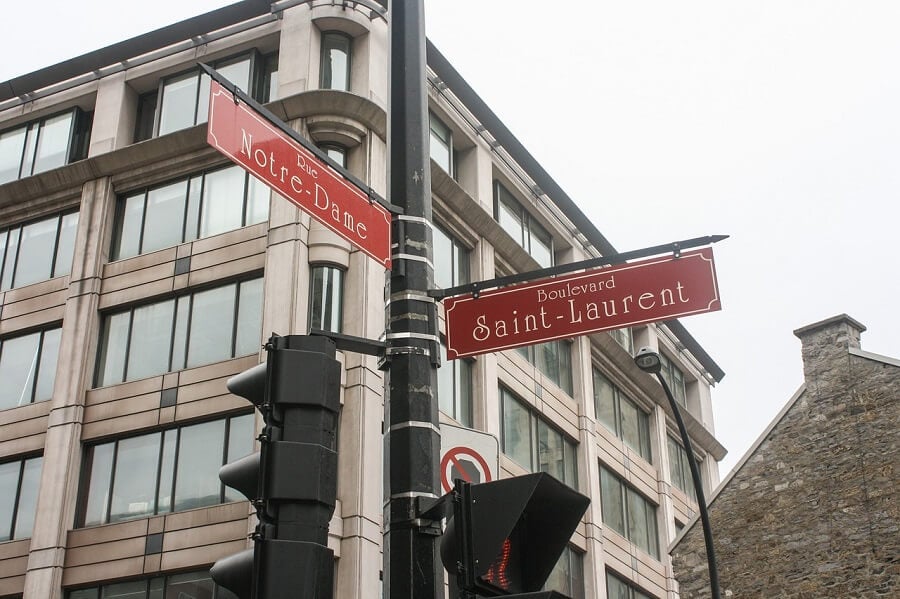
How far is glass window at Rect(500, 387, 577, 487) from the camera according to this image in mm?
33250

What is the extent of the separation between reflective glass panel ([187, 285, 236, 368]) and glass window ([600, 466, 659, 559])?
52.7 ft

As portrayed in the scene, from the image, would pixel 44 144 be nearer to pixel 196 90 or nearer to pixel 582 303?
pixel 196 90

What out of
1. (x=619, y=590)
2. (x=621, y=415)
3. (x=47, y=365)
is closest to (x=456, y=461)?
(x=47, y=365)

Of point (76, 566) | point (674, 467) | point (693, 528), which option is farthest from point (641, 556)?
point (76, 566)

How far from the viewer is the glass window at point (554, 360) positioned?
36.2 meters

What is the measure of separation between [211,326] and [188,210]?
12.4ft

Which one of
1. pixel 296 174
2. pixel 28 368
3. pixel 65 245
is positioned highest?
pixel 65 245

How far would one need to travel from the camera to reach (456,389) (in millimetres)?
30766

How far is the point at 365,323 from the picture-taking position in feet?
86.4

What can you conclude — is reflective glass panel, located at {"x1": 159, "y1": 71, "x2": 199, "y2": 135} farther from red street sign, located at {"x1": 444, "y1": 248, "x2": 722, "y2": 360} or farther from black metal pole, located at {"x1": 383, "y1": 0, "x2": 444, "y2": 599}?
red street sign, located at {"x1": 444, "y1": 248, "x2": 722, "y2": 360}

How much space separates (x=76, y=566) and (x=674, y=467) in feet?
87.3

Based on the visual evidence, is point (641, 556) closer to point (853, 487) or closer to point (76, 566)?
point (853, 487)

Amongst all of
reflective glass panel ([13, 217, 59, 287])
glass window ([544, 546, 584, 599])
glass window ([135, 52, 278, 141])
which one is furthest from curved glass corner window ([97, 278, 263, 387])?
glass window ([544, 546, 584, 599])

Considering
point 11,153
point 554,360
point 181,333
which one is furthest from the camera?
point 554,360
